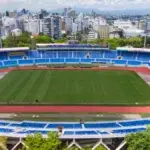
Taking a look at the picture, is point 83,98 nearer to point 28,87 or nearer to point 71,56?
point 28,87

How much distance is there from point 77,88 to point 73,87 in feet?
2.62

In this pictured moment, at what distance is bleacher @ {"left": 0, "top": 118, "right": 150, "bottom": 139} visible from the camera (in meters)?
23.0

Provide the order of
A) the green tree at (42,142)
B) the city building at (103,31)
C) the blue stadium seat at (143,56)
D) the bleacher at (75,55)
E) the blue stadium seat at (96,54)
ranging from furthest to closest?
the city building at (103,31) → the blue stadium seat at (96,54) → the blue stadium seat at (143,56) → the bleacher at (75,55) → the green tree at (42,142)

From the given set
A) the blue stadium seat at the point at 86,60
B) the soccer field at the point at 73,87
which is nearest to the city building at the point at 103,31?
the blue stadium seat at the point at 86,60

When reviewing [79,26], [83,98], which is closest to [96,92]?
[83,98]

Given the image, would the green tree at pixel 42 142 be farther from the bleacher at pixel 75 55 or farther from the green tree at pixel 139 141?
the bleacher at pixel 75 55

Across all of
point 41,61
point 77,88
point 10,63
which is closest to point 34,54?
point 41,61

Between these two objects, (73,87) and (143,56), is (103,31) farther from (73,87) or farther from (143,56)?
(73,87)

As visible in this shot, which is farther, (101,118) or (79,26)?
(79,26)

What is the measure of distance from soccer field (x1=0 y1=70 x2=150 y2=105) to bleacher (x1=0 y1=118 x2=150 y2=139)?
9781 millimetres

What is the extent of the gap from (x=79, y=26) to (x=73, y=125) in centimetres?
14350

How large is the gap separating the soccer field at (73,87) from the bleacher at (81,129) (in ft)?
32.1

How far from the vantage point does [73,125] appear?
2609cm

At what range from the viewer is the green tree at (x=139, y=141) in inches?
804
